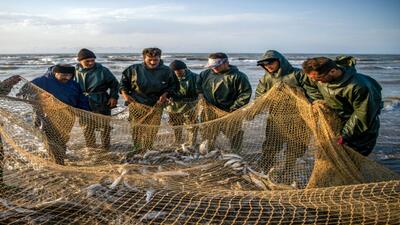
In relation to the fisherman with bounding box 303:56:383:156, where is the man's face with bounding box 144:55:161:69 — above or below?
above

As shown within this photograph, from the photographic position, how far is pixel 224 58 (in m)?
7.94

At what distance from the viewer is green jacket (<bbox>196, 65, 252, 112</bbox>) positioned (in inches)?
309

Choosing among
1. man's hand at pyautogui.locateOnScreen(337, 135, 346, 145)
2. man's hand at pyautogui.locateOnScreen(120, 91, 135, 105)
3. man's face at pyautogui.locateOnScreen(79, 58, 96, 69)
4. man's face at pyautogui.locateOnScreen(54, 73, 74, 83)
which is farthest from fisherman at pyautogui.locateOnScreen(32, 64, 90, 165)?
man's hand at pyautogui.locateOnScreen(337, 135, 346, 145)

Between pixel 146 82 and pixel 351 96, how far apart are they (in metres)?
4.46

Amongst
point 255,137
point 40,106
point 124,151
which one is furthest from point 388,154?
point 40,106

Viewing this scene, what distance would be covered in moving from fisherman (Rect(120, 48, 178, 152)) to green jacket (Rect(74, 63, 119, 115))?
1.30 feet

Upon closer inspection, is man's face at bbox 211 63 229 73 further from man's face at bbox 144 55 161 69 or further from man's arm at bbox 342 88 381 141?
man's arm at bbox 342 88 381 141

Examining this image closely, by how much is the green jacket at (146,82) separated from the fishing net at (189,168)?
480mm

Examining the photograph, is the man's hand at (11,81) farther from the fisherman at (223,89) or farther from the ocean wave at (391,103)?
the ocean wave at (391,103)

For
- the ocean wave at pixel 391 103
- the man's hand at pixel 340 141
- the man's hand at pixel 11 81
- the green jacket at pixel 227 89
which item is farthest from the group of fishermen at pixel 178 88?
the ocean wave at pixel 391 103

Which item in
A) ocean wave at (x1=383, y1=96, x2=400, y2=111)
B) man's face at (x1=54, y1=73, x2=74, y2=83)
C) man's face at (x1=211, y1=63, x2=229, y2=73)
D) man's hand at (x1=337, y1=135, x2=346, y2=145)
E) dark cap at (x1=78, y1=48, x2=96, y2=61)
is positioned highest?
dark cap at (x1=78, y1=48, x2=96, y2=61)

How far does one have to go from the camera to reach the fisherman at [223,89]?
7613 mm

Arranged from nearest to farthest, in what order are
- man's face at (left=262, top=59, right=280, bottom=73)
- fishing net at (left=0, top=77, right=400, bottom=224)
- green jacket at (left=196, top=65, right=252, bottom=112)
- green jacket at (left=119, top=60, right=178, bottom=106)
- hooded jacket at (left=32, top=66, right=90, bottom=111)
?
fishing net at (left=0, top=77, right=400, bottom=224)
man's face at (left=262, top=59, right=280, bottom=73)
hooded jacket at (left=32, top=66, right=90, bottom=111)
green jacket at (left=196, top=65, right=252, bottom=112)
green jacket at (left=119, top=60, right=178, bottom=106)

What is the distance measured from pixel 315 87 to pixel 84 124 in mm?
4383
